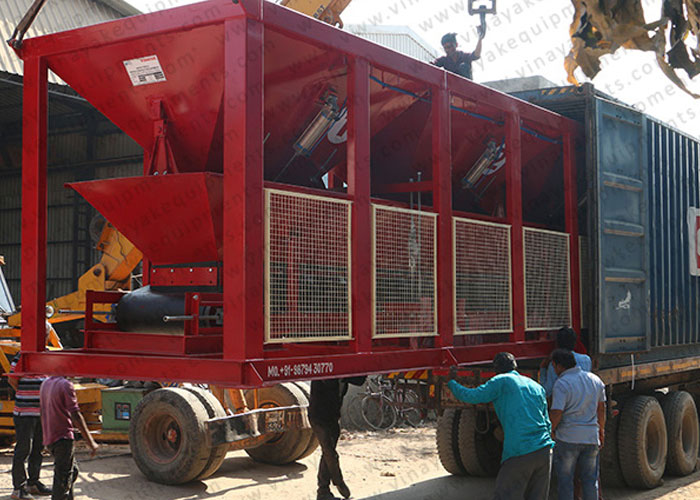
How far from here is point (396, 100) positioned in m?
6.12

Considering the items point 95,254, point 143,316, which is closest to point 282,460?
point 143,316

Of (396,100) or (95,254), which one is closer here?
(396,100)

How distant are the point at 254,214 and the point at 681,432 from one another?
23.2ft

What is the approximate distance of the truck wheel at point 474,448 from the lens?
28.6 feet

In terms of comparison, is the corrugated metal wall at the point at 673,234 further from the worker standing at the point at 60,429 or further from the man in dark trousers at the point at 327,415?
the worker standing at the point at 60,429

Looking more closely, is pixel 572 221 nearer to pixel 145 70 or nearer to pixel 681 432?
pixel 681 432

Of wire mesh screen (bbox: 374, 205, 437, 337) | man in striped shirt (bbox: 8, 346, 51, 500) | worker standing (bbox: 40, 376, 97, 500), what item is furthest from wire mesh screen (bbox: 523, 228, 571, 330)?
man in striped shirt (bbox: 8, 346, 51, 500)

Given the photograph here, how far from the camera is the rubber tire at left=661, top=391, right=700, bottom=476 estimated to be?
8.98 metres

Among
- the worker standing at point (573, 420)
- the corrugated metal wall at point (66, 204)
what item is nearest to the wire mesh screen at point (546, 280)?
the worker standing at point (573, 420)

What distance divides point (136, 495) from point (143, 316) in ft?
12.0

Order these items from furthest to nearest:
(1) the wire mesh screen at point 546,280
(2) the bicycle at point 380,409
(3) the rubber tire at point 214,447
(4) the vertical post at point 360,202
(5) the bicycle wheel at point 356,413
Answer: (5) the bicycle wheel at point 356,413 < (2) the bicycle at point 380,409 < (3) the rubber tire at point 214,447 < (1) the wire mesh screen at point 546,280 < (4) the vertical post at point 360,202

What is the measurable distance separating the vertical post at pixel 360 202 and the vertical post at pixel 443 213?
32.9 inches

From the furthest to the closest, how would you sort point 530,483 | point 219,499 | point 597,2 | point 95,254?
point 95,254 < point 219,499 < point 530,483 < point 597,2

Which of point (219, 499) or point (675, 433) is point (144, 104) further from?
point (675, 433)
